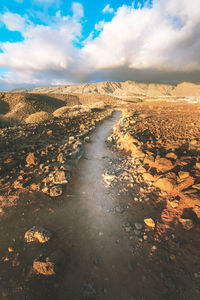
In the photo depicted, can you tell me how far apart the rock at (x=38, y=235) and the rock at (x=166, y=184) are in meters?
4.96

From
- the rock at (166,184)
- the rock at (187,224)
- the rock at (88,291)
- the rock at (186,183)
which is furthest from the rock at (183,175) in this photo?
the rock at (88,291)

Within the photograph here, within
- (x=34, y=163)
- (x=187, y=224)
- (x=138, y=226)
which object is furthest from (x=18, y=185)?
(x=187, y=224)

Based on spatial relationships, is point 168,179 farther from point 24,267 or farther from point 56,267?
point 24,267

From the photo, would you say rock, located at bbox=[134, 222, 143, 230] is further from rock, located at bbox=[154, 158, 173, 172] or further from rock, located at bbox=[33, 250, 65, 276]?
rock, located at bbox=[154, 158, 173, 172]

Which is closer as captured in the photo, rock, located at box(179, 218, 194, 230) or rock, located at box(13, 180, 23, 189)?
rock, located at box(179, 218, 194, 230)

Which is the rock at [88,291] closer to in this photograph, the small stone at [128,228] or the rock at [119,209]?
the small stone at [128,228]

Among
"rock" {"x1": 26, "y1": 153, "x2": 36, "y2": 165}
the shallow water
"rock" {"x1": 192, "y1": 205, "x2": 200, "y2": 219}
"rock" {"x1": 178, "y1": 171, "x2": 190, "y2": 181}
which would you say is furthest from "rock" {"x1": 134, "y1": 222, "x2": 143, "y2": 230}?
"rock" {"x1": 26, "y1": 153, "x2": 36, "y2": 165}

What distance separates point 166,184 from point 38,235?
545 centimetres

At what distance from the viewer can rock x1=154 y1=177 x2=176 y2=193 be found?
530 cm

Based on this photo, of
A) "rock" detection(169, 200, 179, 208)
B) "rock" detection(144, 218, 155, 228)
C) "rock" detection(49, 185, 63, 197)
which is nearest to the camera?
"rock" detection(144, 218, 155, 228)

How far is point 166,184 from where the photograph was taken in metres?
5.44

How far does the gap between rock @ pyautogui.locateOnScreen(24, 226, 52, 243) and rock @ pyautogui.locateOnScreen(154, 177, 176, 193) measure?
16.3 feet

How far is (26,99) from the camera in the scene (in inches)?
1905

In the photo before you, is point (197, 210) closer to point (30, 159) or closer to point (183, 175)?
point (183, 175)
